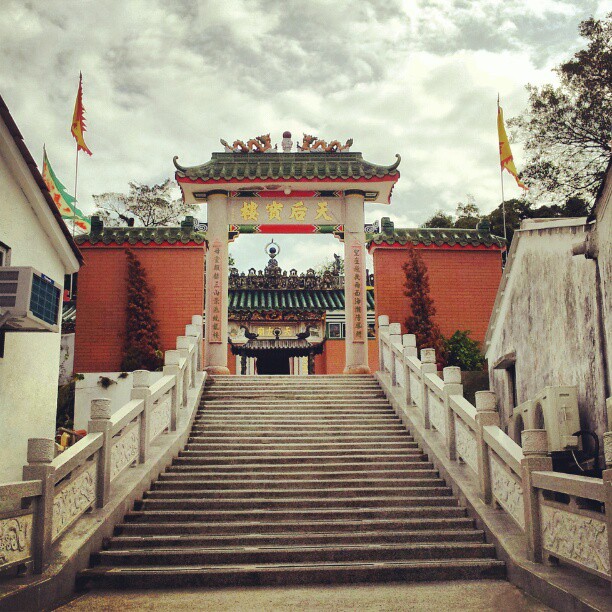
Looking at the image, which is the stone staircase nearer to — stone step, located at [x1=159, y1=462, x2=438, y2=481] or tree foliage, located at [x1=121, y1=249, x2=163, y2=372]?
stone step, located at [x1=159, y1=462, x2=438, y2=481]

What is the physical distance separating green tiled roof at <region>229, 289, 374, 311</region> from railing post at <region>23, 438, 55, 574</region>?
13.2 meters

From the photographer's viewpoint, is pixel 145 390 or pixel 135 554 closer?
pixel 135 554

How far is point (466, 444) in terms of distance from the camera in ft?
22.8

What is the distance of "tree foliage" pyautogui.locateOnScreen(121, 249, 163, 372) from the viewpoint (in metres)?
13.1

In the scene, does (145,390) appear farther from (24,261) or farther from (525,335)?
(525,335)

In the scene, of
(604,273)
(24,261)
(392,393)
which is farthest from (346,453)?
(24,261)

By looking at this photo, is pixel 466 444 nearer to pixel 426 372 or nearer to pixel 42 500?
pixel 426 372

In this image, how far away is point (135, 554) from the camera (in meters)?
5.66

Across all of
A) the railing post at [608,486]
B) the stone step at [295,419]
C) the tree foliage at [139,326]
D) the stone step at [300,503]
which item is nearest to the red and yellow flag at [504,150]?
the stone step at [295,419]

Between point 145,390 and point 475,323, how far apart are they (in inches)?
322

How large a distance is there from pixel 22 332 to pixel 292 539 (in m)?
3.82

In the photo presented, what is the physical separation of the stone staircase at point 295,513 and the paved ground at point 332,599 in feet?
0.51

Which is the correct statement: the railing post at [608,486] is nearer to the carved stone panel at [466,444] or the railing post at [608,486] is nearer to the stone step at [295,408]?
the carved stone panel at [466,444]

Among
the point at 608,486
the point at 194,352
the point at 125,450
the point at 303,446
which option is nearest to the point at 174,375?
the point at 303,446
